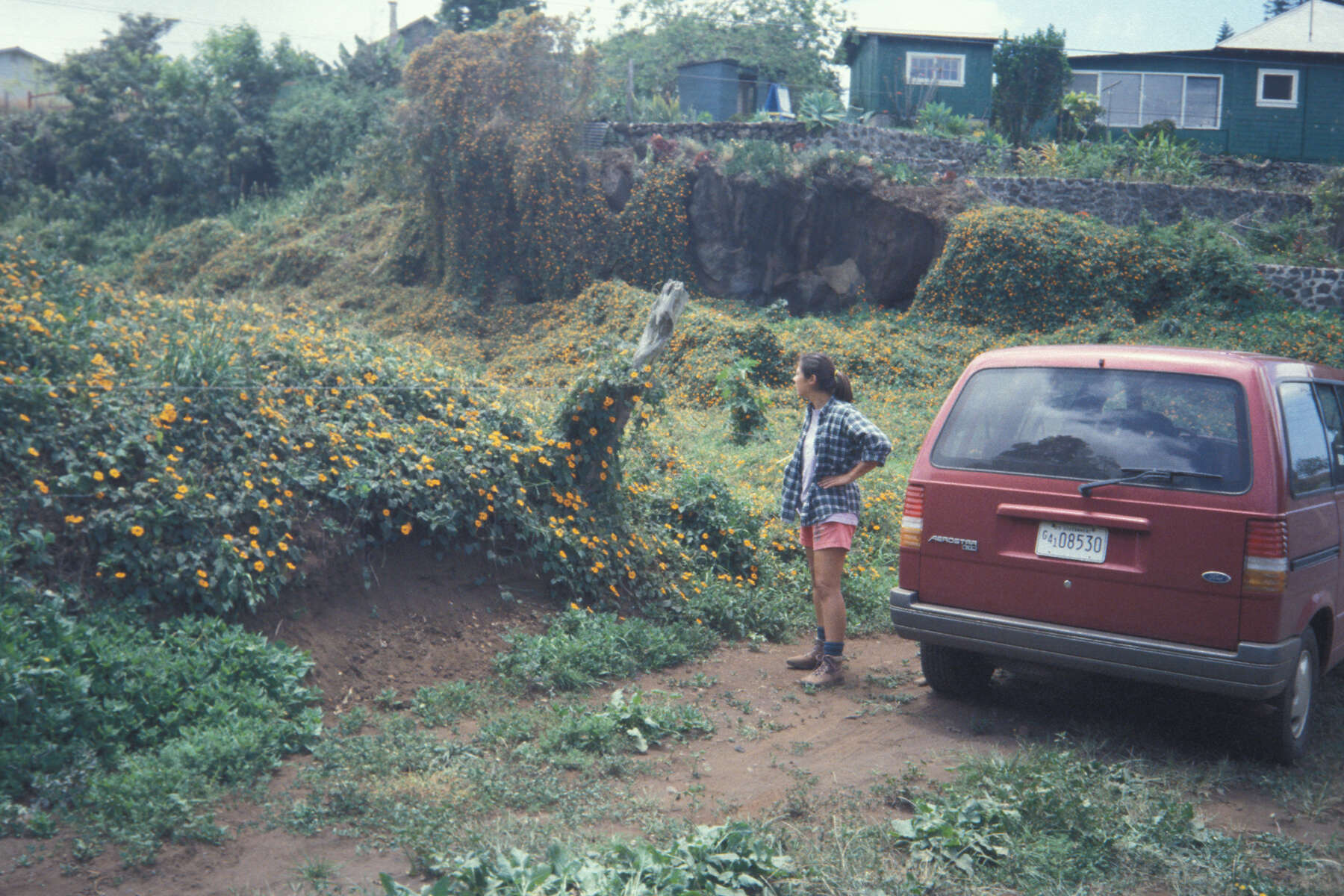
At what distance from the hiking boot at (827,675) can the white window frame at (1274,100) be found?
84.1ft

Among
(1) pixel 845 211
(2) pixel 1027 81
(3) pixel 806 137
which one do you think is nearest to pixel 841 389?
(1) pixel 845 211

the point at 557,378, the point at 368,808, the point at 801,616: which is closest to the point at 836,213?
the point at 557,378

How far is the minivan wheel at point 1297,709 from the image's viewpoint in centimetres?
414

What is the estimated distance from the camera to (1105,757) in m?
4.23

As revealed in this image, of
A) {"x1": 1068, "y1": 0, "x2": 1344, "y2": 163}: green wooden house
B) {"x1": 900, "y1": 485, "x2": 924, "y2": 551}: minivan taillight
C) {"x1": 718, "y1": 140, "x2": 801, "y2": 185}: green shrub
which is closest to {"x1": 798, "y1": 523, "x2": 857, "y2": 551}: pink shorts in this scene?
{"x1": 900, "y1": 485, "x2": 924, "y2": 551}: minivan taillight

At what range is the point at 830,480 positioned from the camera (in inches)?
207

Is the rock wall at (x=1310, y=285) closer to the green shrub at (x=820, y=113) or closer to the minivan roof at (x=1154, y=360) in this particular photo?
the green shrub at (x=820, y=113)

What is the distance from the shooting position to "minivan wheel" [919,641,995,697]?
4930 mm

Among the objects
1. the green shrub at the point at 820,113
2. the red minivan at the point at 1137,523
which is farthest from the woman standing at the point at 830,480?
the green shrub at the point at 820,113

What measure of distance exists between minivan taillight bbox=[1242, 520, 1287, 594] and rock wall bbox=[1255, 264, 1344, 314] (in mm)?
15565

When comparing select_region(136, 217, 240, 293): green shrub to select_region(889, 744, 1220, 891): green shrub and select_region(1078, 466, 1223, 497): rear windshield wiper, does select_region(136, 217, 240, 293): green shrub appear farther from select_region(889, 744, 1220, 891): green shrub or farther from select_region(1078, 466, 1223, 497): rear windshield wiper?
select_region(889, 744, 1220, 891): green shrub

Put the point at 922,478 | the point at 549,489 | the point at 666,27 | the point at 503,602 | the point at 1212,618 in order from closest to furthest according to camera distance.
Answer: the point at 1212,618 < the point at 922,478 < the point at 503,602 < the point at 549,489 < the point at 666,27

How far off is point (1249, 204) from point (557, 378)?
14935 mm

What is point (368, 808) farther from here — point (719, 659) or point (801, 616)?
point (801, 616)
